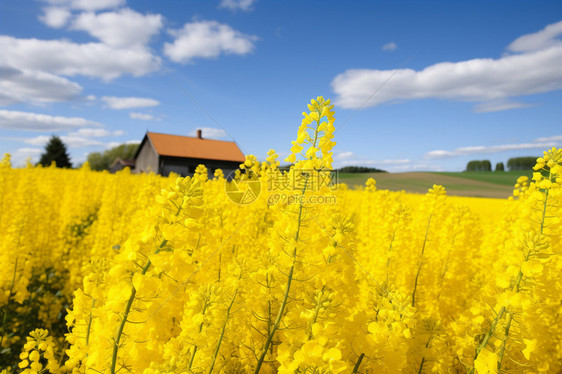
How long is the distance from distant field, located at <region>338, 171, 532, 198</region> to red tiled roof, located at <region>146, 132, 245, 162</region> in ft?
44.9

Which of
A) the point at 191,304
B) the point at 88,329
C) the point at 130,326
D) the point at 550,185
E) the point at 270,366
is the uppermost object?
the point at 550,185

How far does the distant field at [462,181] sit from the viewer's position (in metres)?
29.6

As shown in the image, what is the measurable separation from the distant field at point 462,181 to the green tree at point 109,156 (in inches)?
2228

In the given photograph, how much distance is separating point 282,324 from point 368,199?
21.0 ft

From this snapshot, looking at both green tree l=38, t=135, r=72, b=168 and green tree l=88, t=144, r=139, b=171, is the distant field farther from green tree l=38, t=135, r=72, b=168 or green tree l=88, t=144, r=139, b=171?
green tree l=88, t=144, r=139, b=171

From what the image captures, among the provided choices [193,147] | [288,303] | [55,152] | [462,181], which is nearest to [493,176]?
[462,181]

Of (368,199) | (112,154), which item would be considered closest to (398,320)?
(368,199)

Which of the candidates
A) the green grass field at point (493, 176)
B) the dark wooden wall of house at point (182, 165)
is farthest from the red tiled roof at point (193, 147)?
the green grass field at point (493, 176)

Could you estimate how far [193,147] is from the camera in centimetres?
3631

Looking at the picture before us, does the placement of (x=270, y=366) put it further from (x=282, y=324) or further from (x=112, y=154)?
(x=112, y=154)

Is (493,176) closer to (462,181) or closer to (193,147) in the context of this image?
(462,181)

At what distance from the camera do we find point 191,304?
2018 millimetres

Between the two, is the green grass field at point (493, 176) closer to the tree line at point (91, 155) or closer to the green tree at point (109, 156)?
the tree line at point (91, 155)

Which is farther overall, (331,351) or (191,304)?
(191,304)
